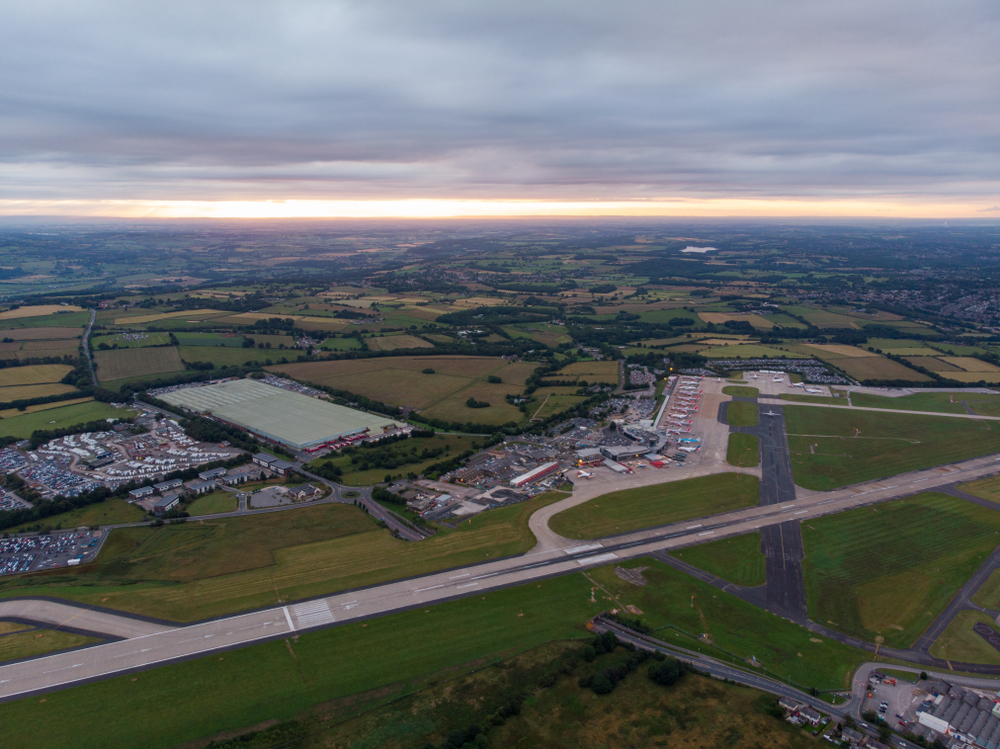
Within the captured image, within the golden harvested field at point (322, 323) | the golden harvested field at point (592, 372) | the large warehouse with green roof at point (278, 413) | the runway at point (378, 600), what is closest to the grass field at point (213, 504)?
the large warehouse with green roof at point (278, 413)

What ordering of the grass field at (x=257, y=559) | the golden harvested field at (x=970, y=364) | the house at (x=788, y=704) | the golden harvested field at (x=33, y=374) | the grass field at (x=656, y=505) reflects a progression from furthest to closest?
1. the golden harvested field at (x=970, y=364)
2. the golden harvested field at (x=33, y=374)
3. the grass field at (x=656, y=505)
4. the grass field at (x=257, y=559)
5. the house at (x=788, y=704)

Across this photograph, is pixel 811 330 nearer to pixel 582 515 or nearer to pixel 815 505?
pixel 815 505

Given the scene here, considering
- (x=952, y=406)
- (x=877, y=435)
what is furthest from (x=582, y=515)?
(x=952, y=406)

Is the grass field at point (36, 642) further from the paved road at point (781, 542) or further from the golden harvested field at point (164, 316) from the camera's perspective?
the golden harvested field at point (164, 316)

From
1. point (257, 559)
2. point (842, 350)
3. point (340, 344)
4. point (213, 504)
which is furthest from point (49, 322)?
point (842, 350)

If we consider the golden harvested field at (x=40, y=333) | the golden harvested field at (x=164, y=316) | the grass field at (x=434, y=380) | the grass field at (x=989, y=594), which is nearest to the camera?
the grass field at (x=989, y=594)

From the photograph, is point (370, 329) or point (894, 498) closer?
point (894, 498)
